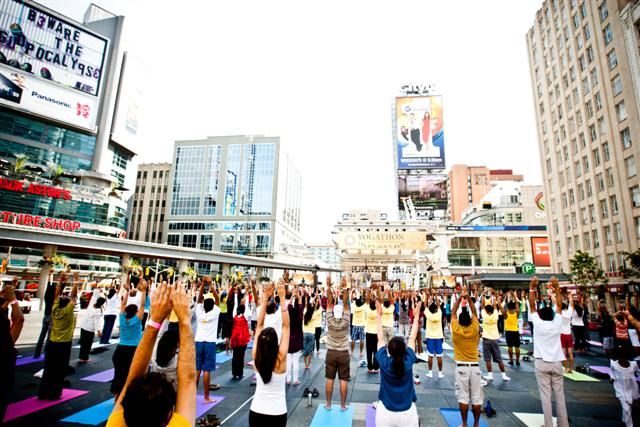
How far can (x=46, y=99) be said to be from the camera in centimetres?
4738

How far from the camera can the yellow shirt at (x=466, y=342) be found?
5.41 metres

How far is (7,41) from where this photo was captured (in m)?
44.6

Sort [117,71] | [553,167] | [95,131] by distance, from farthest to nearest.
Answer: [117,71], [95,131], [553,167]

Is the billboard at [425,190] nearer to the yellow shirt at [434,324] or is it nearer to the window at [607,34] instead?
the window at [607,34]

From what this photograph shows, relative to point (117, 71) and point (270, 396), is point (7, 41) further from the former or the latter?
point (270, 396)

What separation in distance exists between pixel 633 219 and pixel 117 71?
73.7 meters

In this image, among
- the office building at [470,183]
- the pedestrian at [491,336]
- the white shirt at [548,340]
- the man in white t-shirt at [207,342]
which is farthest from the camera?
the office building at [470,183]

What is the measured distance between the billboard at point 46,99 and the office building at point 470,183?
99.6 metres

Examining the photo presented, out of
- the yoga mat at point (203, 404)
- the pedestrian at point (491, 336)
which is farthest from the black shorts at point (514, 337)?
the yoga mat at point (203, 404)

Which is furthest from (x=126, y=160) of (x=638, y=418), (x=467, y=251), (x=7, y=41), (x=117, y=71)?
(x=638, y=418)

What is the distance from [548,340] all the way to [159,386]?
5.85 meters

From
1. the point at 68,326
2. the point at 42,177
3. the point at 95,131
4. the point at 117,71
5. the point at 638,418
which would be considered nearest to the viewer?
the point at 638,418

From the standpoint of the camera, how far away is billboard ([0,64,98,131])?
44.2 metres

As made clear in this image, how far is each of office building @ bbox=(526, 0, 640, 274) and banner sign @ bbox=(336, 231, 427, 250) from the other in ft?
65.7
